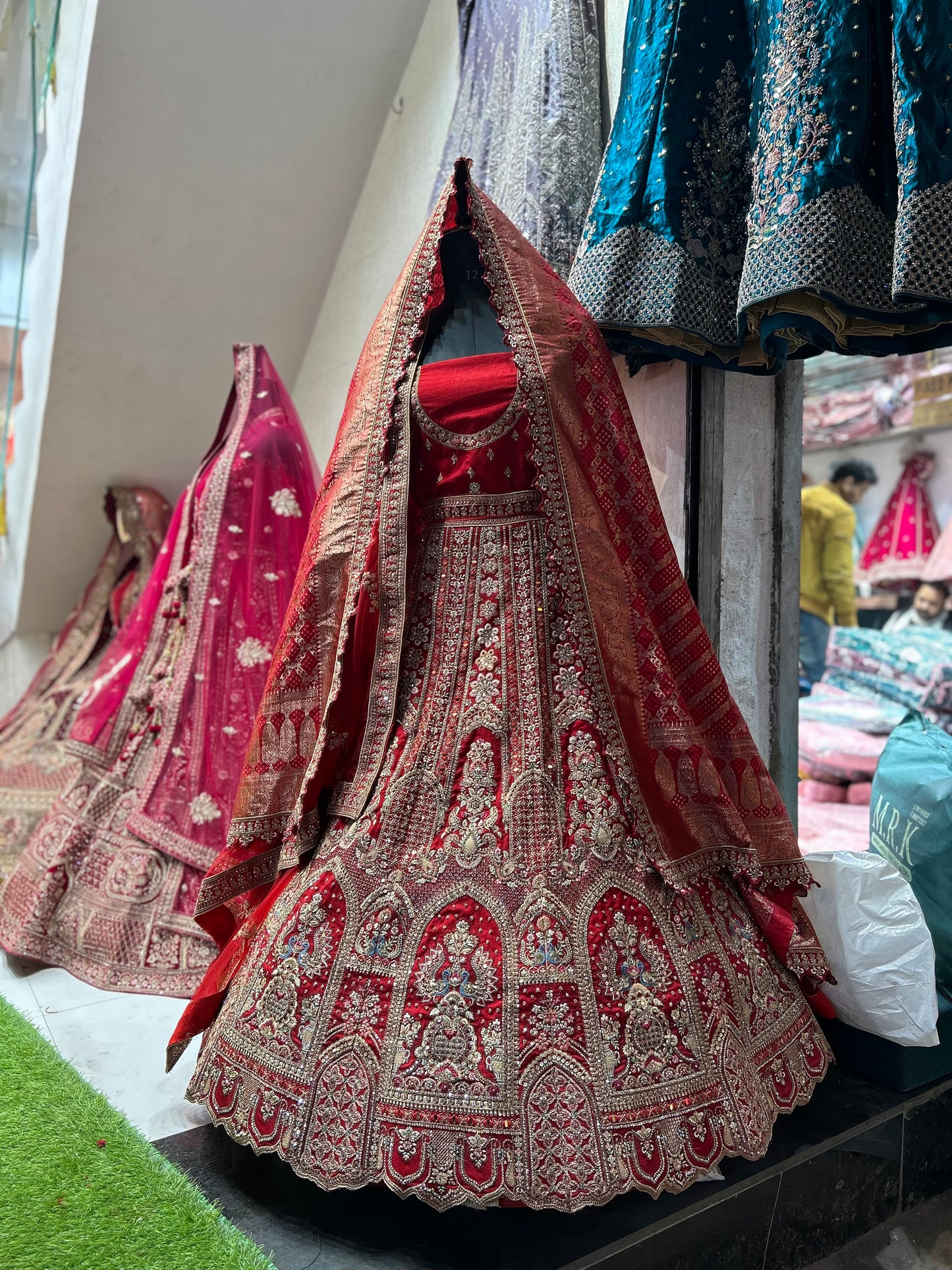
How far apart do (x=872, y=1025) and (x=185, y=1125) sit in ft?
3.81

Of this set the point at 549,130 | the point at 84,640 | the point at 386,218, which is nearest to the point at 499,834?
the point at 549,130

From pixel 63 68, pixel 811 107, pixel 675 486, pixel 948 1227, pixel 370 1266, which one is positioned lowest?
pixel 948 1227

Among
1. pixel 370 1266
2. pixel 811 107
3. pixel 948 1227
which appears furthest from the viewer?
pixel 948 1227

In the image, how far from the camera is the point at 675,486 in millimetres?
2141

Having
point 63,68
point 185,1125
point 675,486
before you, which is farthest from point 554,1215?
point 63,68

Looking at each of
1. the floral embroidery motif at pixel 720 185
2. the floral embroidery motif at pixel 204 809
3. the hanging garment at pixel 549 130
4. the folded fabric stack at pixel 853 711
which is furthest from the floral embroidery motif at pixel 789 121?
the folded fabric stack at pixel 853 711

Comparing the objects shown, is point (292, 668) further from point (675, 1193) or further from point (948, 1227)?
point (948, 1227)

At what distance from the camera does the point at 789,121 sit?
5.06ft

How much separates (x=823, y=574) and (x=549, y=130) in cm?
264

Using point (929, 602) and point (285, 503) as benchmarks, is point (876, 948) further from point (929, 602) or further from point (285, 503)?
point (929, 602)

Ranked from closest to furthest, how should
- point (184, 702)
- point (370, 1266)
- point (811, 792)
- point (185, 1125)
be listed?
point (370, 1266), point (185, 1125), point (184, 702), point (811, 792)

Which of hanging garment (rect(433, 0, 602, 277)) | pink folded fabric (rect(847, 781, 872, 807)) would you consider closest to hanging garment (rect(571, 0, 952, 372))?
hanging garment (rect(433, 0, 602, 277))

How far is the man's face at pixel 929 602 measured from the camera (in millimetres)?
4309

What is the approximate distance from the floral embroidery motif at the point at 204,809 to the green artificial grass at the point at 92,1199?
0.78 m
